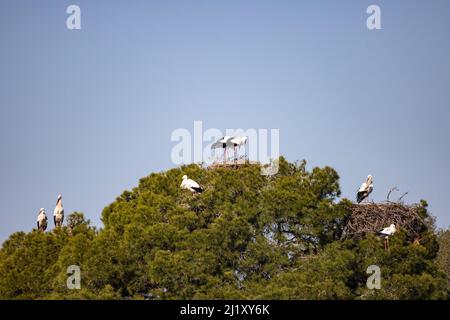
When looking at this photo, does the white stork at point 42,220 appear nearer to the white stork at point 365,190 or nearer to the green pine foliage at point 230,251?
the green pine foliage at point 230,251

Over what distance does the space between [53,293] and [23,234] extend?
5488 millimetres

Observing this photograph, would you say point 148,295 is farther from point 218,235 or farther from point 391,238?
point 391,238

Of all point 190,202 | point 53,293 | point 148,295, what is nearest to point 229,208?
point 190,202

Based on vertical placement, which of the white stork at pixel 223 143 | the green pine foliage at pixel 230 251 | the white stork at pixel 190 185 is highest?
the white stork at pixel 223 143

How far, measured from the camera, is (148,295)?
3033 centimetres

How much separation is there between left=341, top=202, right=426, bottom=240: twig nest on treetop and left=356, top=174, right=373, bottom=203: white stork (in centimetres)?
127

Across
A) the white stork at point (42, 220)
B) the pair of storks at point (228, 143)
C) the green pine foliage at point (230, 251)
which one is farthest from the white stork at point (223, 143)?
the white stork at point (42, 220)

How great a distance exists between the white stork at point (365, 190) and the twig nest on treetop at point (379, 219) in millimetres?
1273

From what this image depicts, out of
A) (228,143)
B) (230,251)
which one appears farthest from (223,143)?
(230,251)

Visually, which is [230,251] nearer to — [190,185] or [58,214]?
[190,185]

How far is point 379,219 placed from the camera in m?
31.8

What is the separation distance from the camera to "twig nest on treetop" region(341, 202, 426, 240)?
1248 inches

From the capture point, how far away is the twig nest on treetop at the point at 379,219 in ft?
104

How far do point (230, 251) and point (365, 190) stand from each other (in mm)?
5604
